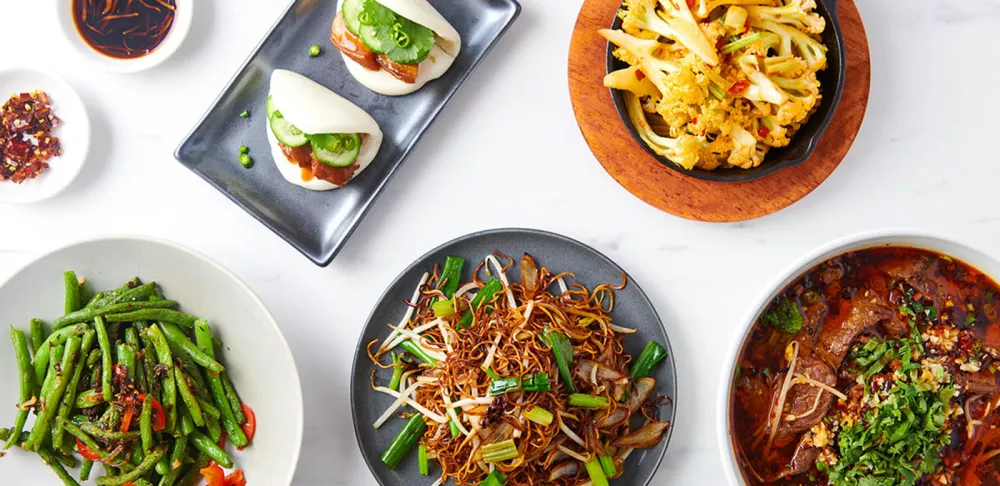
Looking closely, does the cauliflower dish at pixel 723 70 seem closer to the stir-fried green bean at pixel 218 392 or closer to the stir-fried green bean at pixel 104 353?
the stir-fried green bean at pixel 218 392

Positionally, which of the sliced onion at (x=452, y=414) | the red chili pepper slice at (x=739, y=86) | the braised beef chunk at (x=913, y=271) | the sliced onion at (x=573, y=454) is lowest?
the sliced onion at (x=452, y=414)

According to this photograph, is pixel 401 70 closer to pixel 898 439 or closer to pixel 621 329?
pixel 621 329

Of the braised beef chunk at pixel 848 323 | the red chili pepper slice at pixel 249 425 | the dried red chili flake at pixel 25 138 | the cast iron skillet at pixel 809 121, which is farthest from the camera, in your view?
the dried red chili flake at pixel 25 138

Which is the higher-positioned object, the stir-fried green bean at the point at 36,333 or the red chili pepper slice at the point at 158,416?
the red chili pepper slice at the point at 158,416

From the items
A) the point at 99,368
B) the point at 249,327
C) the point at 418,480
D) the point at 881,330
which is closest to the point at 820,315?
the point at 881,330

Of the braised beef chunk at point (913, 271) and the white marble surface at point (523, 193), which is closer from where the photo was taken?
the braised beef chunk at point (913, 271)

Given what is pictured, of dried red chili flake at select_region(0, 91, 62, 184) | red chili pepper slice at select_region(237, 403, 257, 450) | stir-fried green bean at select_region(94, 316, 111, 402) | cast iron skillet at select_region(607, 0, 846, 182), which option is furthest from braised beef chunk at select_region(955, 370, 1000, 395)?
dried red chili flake at select_region(0, 91, 62, 184)

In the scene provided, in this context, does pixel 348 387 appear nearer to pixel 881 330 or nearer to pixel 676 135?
pixel 676 135

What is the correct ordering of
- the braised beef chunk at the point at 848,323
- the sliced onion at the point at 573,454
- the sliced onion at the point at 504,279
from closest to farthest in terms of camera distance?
the braised beef chunk at the point at 848,323, the sliced onion at the point at 573,454, the sliced onion at the point at 504,279

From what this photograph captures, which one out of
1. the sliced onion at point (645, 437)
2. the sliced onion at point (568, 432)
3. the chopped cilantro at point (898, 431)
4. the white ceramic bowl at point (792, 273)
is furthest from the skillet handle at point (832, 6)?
the sliced onion at point (568, 432)
